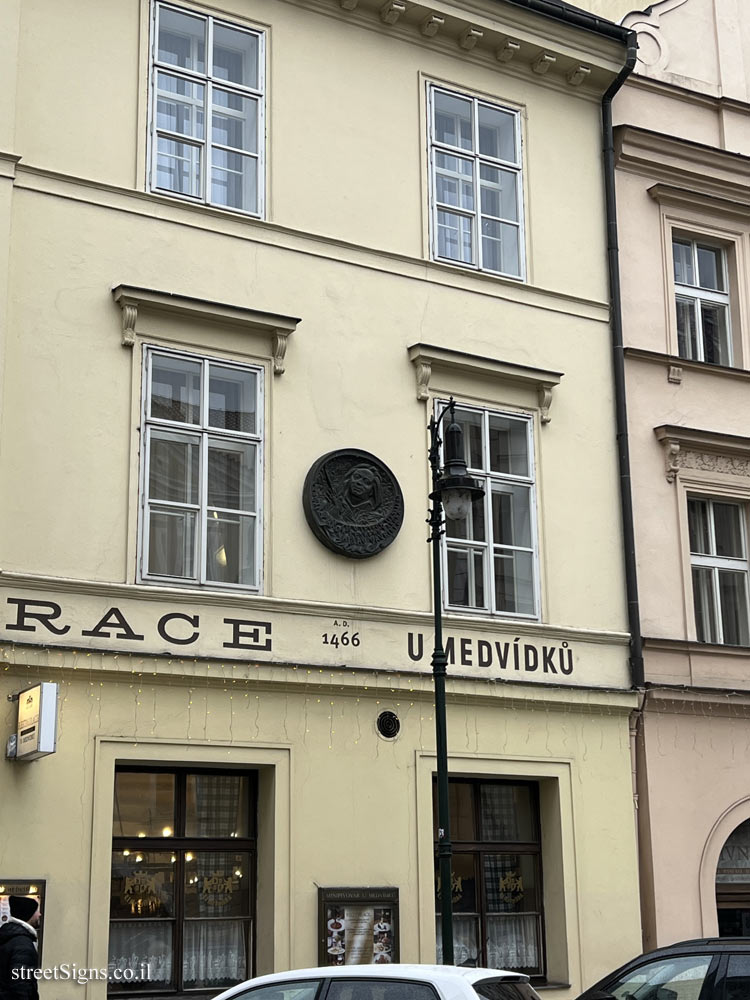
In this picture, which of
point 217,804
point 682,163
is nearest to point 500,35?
point 682,163

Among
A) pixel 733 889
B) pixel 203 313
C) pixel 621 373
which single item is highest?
pixel 621 373

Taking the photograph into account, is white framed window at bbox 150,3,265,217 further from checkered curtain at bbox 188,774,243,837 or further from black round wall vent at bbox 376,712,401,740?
checkered curtain at bbox 188,774,243,837

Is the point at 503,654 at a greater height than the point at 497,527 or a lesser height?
lesser

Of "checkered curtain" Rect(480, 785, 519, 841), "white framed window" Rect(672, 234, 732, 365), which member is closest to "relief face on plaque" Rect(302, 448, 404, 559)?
"checkered curtain" Rect(480, 785, 519, 841)

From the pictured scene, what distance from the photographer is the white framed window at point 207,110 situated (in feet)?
51.1

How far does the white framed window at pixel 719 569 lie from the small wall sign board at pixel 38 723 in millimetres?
8941

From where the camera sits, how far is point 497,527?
16828 millimetres

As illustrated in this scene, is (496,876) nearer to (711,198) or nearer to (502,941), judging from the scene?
(502,941)

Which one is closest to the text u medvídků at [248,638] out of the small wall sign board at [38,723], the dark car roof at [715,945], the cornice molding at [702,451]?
the small wall sign board at [38,723]

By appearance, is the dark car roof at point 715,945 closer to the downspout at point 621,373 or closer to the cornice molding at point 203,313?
the downspout at point 621,373

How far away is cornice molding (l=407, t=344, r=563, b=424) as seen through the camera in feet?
53.9

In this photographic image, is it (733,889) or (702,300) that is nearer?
(733,889)

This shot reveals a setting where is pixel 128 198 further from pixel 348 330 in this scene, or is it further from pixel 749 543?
pixel 749 543

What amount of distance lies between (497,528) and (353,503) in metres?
2.11
